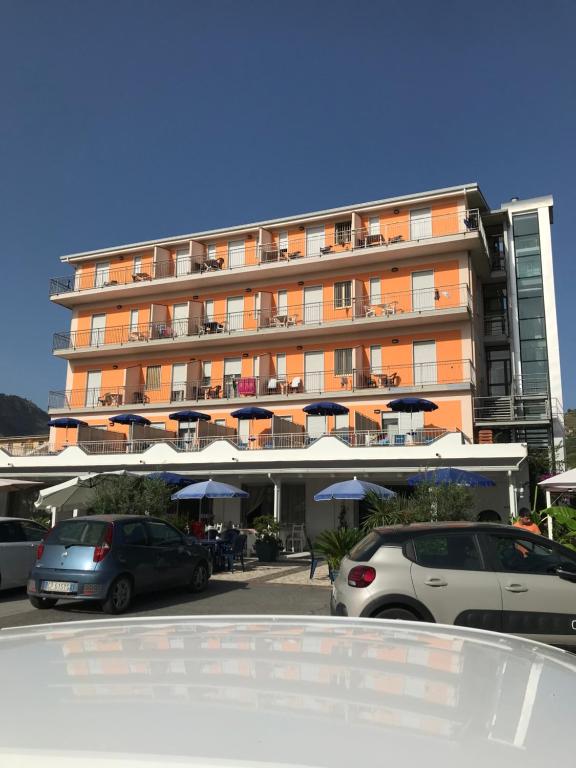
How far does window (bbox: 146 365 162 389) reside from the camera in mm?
34250

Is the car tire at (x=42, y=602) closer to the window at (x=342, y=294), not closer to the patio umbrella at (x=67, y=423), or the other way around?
the patio umbrella at (x=67, y=423)

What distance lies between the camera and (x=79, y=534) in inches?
406

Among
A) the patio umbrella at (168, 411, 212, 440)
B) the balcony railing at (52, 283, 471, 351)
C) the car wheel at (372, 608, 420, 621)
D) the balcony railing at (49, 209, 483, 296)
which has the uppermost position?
the balcony railing at (49, 209, 483, 296)

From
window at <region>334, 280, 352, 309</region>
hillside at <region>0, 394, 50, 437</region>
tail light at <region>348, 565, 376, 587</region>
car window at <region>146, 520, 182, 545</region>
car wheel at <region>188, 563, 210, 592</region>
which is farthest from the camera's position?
hillside at <region>0, 394, 50, 437</region>

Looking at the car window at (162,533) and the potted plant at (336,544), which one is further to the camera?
the potted plant at (336,544)

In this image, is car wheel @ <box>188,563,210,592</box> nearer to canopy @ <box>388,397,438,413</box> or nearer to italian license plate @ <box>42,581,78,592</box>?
italian license plate @ <box>42,581,78,592</box>

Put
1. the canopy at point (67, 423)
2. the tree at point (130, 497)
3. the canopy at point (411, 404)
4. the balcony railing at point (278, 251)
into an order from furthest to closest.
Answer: the canopy at point (67, 423)
the balcony railing at point (278, 251)
the canopy at point (411, 404)
the tree at point (130, 497)

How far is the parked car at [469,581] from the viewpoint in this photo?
652 centimetres

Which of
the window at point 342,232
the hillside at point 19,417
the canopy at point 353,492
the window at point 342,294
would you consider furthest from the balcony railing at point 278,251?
the hillside at point 19,417

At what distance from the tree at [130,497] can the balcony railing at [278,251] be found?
58.2 feet

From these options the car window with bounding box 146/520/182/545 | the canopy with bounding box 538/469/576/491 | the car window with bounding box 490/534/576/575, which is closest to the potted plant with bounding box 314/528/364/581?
the car window with bounding box 146/520/182/545

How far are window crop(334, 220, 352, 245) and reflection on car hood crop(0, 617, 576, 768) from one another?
101 feet

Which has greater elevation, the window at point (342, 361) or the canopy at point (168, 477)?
the window at point (342, 361)

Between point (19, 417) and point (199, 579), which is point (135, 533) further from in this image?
point (19, 417)
